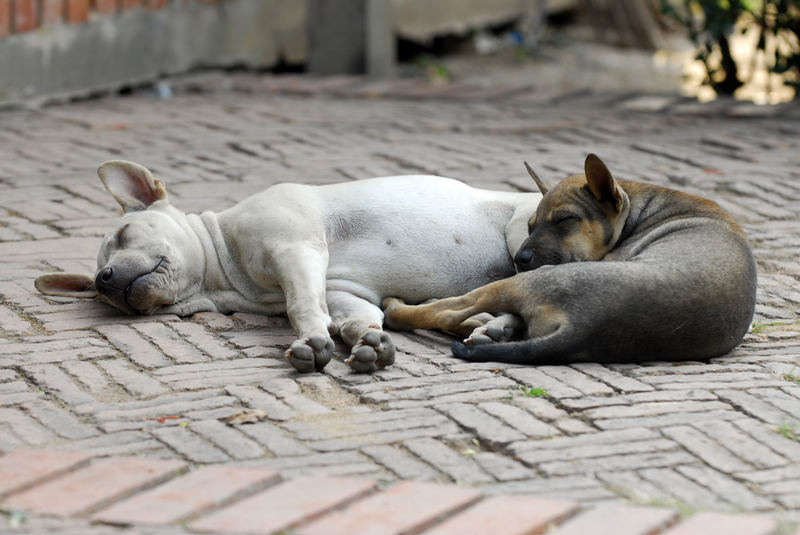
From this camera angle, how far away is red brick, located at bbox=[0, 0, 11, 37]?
9.94 m

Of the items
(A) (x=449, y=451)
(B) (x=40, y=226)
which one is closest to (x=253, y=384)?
(A) (x=449, y=451)

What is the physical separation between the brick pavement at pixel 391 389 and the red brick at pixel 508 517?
14cm

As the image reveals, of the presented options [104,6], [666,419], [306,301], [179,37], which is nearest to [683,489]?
[666,419]

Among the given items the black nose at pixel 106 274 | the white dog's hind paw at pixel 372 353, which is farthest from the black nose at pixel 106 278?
the white dog's hind paw at pixel 372 353

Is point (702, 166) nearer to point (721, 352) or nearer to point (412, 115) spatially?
point (412, 115)

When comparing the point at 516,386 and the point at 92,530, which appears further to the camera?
the point at 516,386

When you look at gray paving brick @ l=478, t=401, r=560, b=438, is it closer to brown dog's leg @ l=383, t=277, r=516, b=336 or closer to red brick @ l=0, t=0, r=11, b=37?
brown dog's leg @ l=383, t=277, r=516, b=336

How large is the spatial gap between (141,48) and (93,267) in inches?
226

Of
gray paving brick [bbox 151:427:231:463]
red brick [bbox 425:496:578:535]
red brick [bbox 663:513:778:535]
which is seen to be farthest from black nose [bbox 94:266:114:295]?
red brick [bbox 663:513:778:535]

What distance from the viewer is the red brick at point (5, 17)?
9938 mm

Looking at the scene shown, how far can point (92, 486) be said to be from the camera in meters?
3.76

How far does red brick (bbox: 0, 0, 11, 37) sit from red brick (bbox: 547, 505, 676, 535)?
790cm

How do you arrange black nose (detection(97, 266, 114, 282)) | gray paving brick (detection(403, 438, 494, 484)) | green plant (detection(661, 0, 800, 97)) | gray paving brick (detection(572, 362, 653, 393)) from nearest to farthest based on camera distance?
gray paving brick (detection(403, 438, 494, 484)) < gray paving brick (detection(572, 362, 653, 393)) < black nose (detection(97, 266, 114, 282)) < green plant (detection(661, 0, 800, 97))

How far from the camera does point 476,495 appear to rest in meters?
3.70
